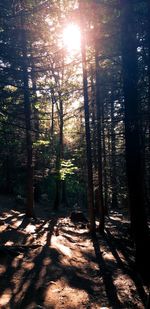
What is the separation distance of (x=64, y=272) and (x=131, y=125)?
4.77m

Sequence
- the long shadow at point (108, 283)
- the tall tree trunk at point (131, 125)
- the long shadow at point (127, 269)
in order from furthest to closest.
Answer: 1. the tall tree trunk at point (131, 125)
2. the long shadow at point (127, 269)
3. the long shadow at point (108, 283)

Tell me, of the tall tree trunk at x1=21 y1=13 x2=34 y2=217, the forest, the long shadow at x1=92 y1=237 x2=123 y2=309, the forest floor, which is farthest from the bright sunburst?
the long shadow at x1=92 y1=237 x2=123 y2=309

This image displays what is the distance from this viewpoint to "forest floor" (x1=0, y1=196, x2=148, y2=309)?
291 inches

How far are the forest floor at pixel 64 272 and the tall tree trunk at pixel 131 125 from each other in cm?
168

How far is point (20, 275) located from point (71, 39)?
1143cm

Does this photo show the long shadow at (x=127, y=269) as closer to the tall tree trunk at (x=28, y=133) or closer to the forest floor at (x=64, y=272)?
the forest floor at (x=64, y=272)

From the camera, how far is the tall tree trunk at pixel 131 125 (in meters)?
9.53

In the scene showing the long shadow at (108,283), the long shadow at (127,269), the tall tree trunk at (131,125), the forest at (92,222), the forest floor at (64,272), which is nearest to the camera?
the forest floor at (64,272)

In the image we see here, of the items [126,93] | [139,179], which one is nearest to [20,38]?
[126,93]

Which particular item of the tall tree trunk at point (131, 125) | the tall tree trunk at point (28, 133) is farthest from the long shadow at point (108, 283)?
the tall tree trunk at point (28, 133)

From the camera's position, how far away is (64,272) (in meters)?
9.34

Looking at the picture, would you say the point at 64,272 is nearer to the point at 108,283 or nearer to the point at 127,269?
the point at 108,283

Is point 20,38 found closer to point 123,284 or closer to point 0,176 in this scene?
point 123,284

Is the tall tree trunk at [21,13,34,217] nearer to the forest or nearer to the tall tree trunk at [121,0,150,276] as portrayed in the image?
the forest
